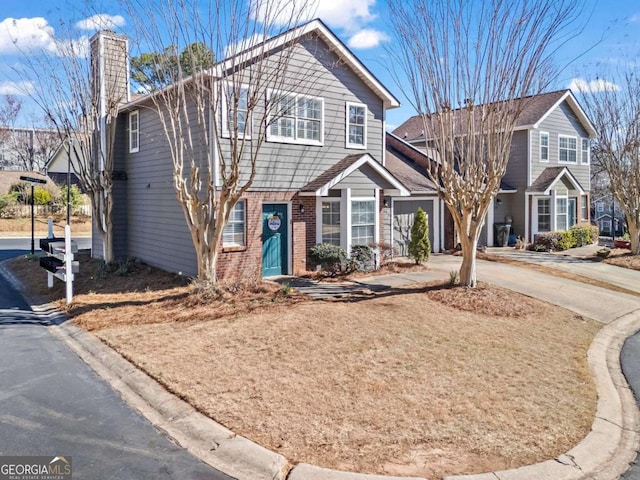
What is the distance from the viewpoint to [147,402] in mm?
6277

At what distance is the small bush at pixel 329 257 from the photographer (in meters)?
14.1

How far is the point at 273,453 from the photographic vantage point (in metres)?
4.96

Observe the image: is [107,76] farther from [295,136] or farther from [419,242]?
[419,242]

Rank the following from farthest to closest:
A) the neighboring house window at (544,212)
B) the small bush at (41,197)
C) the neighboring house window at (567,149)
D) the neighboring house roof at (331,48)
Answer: the small bush at (41,197) → the neighboring house window at (567,149) → the neighboring house window at (544,212) → the neighboring house roof at (331,48)

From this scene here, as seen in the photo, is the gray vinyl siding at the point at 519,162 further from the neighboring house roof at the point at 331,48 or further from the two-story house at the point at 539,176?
the neighboring house roof at the point at 331,48

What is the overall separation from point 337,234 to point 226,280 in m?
3.89

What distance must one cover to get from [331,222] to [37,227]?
87.4ft

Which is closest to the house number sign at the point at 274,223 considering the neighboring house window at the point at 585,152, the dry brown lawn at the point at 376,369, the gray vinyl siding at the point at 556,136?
the dry brown lawn at the point at 376,369

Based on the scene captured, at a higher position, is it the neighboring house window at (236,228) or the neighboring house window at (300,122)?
the neighboring house window at (300,122)

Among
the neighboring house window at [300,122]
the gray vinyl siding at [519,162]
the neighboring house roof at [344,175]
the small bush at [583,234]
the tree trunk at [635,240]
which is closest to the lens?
the neighboring house window at [300,122]

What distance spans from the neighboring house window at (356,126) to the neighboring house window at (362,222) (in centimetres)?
192

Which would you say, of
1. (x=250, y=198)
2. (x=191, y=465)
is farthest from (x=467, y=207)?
(x=191, y=465)

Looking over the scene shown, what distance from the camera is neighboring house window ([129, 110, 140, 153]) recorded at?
16.2m

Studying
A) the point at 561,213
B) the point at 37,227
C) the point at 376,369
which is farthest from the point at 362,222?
the point at 37,227
